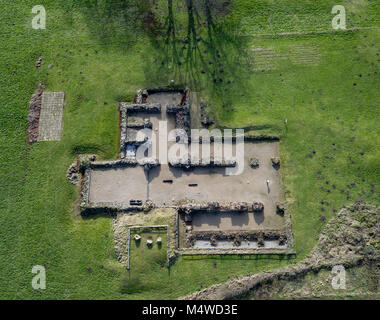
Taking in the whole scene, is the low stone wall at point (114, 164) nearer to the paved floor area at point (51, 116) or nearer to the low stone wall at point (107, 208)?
the low stone wall at point (107, 208)

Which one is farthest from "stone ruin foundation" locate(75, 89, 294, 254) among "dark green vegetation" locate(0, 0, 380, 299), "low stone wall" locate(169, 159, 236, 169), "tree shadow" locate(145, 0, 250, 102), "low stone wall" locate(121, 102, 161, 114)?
"tree shadow" locate(145, 0, 250, 102)

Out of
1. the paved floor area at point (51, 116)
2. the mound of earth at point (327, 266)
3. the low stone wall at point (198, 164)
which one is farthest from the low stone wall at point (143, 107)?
the mound of earth at point (327, 266)

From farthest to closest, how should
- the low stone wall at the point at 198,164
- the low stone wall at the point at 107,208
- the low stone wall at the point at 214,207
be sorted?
1. the low stone wall at the point at 198,164
2. the low stone wall at the point at 107,208
3. the low stone wall at the point at 214,207

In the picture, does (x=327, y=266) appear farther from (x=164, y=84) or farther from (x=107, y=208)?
(x=164, y=84)

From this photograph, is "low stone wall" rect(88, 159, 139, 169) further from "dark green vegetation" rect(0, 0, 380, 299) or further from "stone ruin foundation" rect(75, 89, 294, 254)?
"dark green vegetation" rect(0, 0, 380, 299)

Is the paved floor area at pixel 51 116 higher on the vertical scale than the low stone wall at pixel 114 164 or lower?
higher

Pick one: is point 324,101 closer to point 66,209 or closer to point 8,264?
point 66,209

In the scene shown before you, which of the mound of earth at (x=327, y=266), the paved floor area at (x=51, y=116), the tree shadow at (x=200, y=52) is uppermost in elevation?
the tree shadow at (x=200, y=52)
